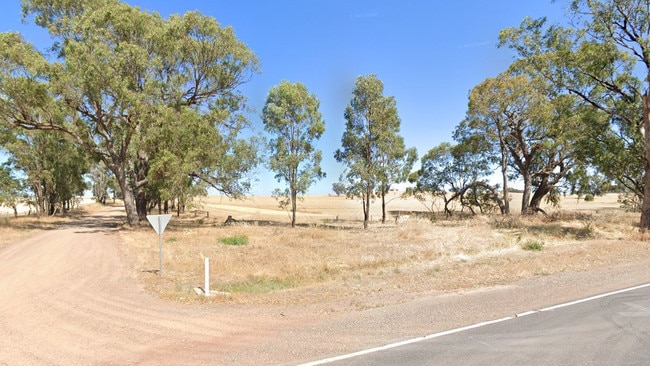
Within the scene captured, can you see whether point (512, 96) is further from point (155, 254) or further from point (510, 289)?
point (155, 254)

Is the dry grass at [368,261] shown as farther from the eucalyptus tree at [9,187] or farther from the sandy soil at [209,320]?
the eucalyptus tree at [9,187]

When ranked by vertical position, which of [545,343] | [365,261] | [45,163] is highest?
[45,163]

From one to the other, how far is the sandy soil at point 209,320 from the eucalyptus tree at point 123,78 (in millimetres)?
17181

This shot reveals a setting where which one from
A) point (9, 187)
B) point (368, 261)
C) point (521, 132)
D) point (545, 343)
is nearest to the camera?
point (545, 343)

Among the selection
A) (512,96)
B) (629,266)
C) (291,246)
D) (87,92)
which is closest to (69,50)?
(87,92)

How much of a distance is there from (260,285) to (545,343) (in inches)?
308

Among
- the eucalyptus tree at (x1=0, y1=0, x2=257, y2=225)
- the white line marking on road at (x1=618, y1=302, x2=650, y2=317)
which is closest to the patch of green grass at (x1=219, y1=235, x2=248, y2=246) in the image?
the eucalyptus tree at (x1=0, y1=0, x2=257, y2=225)

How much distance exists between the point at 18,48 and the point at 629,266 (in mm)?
33818

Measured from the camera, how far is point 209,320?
8.03m

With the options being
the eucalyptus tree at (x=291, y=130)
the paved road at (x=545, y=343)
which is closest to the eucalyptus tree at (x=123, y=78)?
the eucalyptus tree at (x=291, y=130)

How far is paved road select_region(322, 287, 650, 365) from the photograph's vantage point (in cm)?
545

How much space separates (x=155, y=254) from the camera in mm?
18016

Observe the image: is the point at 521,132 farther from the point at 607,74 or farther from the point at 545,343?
the point at 545,343

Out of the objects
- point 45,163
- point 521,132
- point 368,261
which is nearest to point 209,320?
point 368,261
